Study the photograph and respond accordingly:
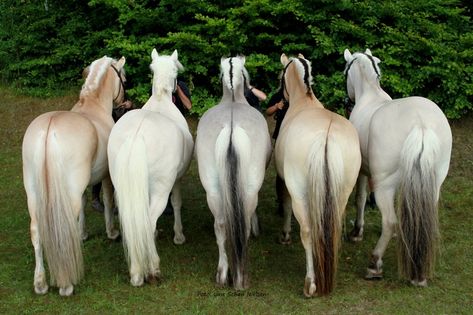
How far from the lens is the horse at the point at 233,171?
4.49 m

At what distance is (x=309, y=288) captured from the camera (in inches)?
179

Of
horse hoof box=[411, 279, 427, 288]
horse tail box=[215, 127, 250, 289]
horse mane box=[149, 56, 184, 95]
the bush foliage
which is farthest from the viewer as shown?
the bush foliage

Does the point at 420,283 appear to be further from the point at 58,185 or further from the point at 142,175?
the point at 58,185

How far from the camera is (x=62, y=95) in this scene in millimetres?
10305

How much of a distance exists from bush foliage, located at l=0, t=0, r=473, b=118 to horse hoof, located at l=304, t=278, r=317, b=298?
465 cm

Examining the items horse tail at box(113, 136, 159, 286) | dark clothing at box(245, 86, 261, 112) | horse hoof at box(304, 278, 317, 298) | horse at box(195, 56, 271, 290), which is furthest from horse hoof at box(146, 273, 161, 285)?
dark clothing at box(245, 86, 261, 112)

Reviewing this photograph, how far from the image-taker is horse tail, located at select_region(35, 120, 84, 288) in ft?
14.3

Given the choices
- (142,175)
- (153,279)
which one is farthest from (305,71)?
(153,279)

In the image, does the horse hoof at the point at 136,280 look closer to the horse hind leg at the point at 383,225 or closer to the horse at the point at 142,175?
the horse at the point at 142,175

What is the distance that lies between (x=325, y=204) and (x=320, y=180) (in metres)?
0.21

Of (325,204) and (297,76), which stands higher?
(297,76)

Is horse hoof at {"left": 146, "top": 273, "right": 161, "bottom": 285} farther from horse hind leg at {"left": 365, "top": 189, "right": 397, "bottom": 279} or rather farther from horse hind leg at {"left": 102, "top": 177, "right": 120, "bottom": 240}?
horse hind leg at {"left": 365, "top": 189, "right": 397, "bottom": 279}

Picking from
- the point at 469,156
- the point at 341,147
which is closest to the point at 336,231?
the point at 341,147

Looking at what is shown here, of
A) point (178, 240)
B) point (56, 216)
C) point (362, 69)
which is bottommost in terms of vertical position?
point (178, 240)
